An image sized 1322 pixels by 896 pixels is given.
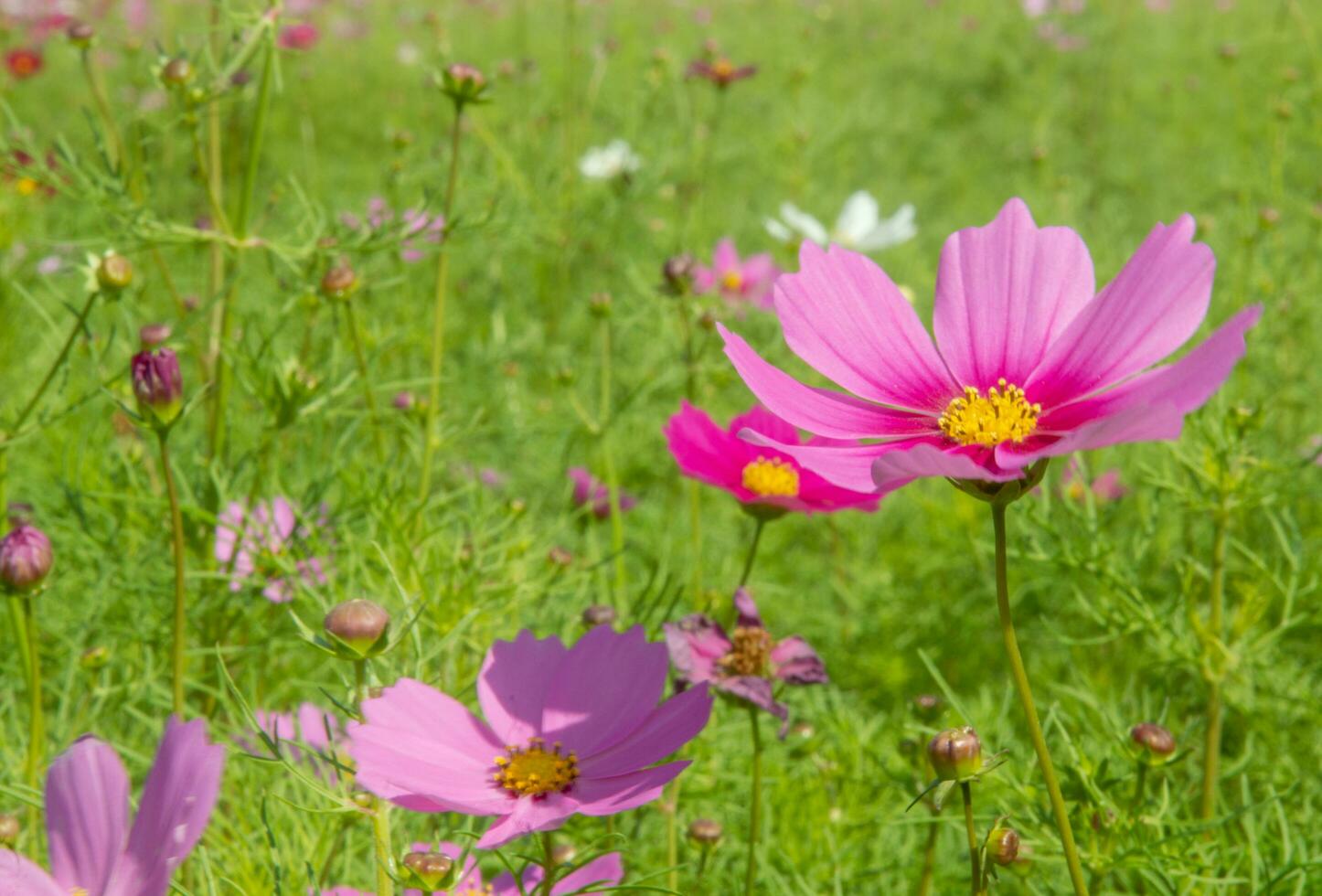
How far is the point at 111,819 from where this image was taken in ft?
1.52

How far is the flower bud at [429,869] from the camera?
1.58ft

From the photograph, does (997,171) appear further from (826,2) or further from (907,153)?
(826,2)

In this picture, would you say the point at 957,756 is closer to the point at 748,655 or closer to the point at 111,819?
the point at 748,655

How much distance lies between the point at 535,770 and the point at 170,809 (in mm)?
213

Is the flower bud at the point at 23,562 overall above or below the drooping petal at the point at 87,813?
above

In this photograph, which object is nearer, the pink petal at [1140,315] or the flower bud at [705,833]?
the pink petal at [1140,315]

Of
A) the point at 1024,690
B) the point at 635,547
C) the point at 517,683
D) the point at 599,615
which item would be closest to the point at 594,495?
the point at 635,547

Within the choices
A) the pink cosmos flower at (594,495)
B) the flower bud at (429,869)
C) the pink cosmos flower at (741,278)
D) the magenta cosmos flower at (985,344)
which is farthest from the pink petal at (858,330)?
the pink cosmos flower at (741,278)

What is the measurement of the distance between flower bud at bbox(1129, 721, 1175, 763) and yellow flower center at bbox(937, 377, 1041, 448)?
23 cm

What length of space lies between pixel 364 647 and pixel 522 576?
533 millimetres

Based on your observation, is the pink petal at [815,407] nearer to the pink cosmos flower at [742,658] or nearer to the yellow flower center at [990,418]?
the yellow flower center at [990,418]

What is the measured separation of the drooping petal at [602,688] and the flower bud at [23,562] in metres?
0.31

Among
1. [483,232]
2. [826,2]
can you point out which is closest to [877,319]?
[483,232]

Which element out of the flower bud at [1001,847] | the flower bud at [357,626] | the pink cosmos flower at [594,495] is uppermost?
the pink cosmos flower at [594,495]
